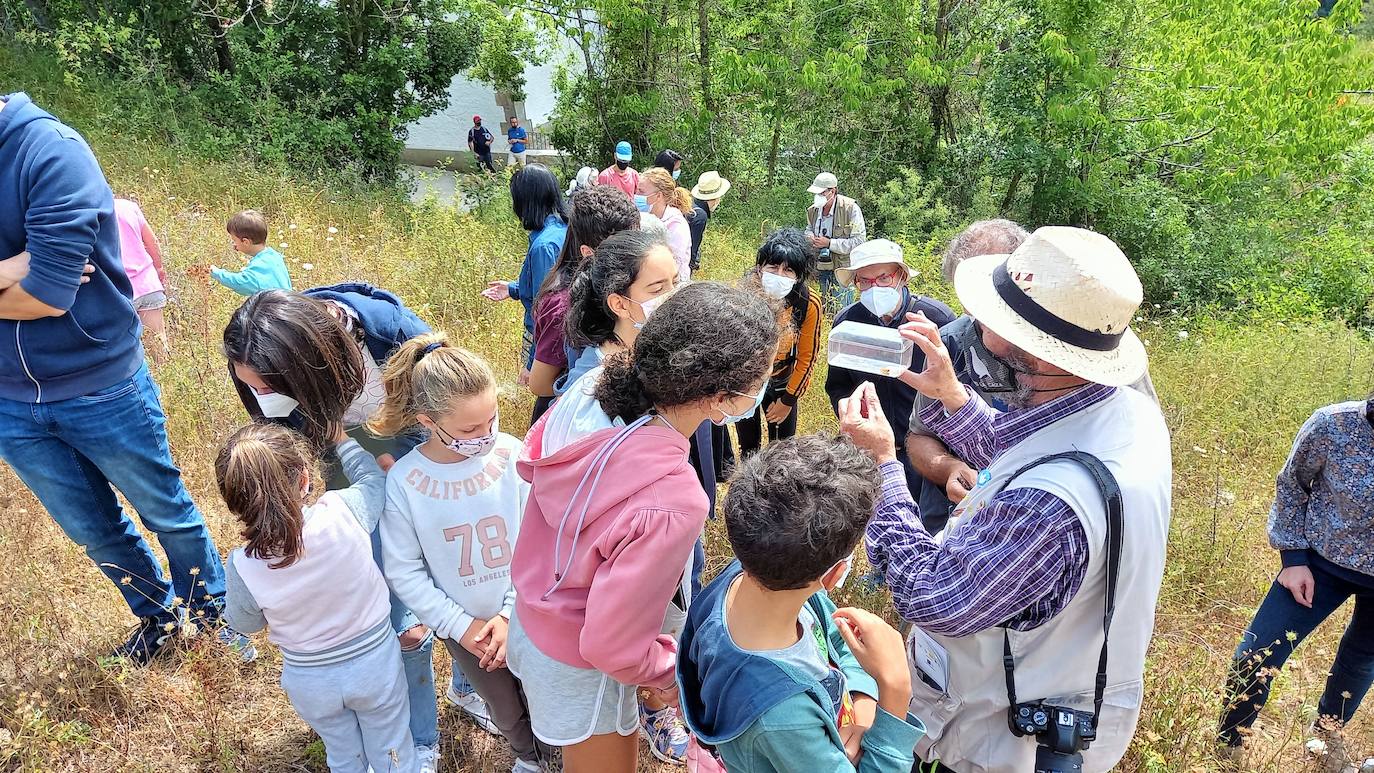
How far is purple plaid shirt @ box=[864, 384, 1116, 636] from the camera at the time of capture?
1.42 m

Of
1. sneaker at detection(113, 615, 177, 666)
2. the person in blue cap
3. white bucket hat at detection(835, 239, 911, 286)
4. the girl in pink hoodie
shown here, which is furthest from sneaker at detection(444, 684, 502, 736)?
the person in blue cap

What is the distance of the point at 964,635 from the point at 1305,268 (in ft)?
39.3

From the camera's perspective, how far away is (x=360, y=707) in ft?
6.79

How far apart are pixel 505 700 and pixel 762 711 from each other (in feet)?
4.11

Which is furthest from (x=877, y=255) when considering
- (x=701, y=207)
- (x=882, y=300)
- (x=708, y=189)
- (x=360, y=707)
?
(x=708, y=189)

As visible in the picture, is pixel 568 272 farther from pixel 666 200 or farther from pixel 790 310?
pixel 666 200

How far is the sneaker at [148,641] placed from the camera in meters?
2.69

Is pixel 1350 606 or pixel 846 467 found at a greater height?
pixel 846 467

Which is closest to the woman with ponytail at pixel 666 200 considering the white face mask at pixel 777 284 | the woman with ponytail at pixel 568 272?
the white face mask at pixel 777 284

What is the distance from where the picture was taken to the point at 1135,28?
1018 centimetres

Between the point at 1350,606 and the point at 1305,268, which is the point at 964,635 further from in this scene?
the point at 1305,268

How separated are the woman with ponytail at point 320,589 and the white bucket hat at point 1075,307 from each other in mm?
1679

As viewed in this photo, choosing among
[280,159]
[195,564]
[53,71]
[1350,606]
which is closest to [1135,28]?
[1350,606]

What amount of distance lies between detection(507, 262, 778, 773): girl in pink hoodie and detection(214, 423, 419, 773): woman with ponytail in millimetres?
456
